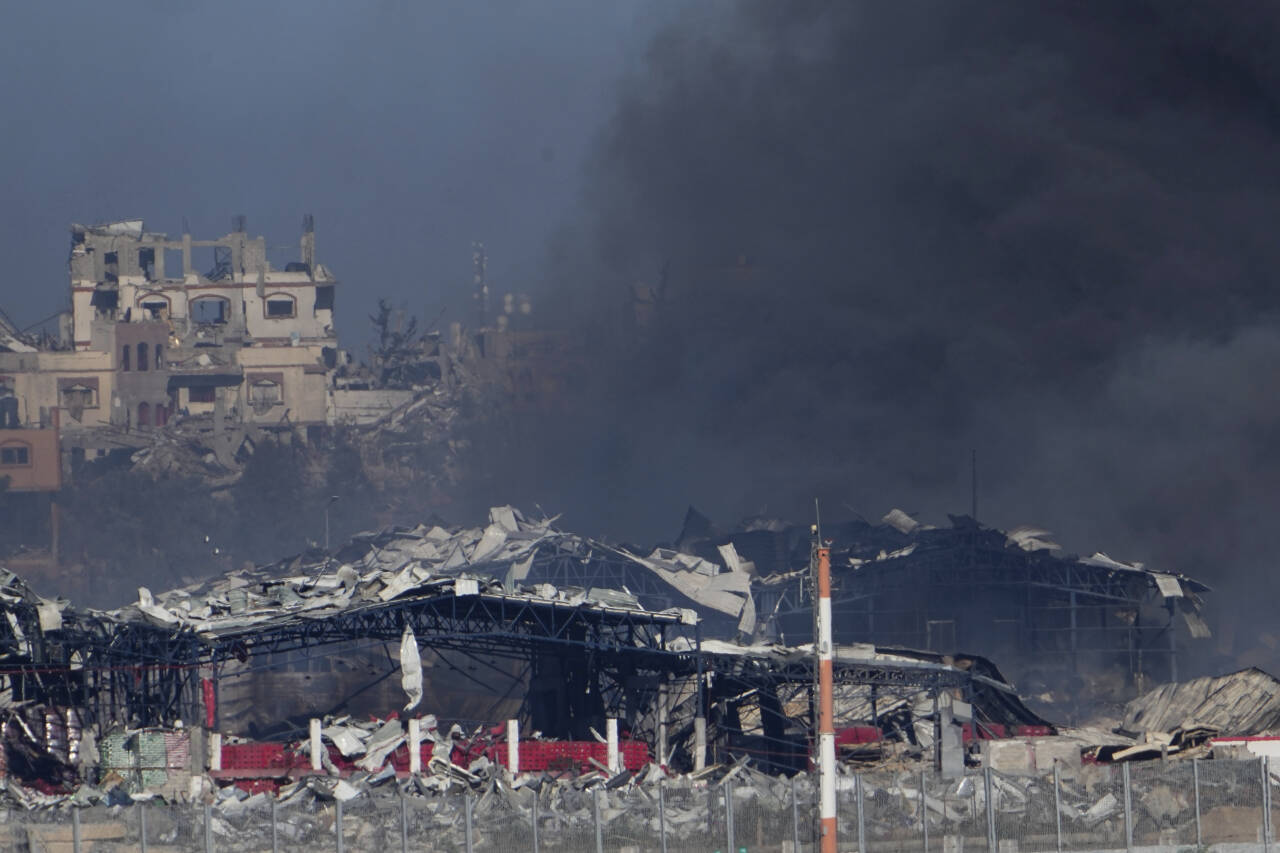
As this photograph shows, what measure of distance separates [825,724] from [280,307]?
125773mm

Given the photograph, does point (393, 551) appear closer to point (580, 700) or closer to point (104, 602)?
point (104, 602)

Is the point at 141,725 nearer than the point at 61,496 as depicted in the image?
Yes

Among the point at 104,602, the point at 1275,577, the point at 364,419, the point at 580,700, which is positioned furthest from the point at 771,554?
the point at 364,419

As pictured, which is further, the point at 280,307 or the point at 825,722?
the point at 280,307

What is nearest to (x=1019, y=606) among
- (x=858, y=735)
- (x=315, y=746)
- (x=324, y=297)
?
(x=858, y=735)

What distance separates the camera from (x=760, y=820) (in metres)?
29.2

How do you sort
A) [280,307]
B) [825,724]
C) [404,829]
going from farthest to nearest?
[280,307], [404,829], [825,724]

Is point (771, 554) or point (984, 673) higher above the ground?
point (771, 554)

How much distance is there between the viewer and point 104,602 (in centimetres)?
11444

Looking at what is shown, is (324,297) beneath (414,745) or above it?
above

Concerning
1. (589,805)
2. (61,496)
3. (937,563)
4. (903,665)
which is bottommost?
(589,805)

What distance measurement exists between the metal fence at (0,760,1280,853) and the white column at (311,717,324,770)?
13306 mm

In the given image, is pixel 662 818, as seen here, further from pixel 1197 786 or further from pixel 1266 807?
pixel 1266 807

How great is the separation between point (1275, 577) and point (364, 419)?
236 feet
